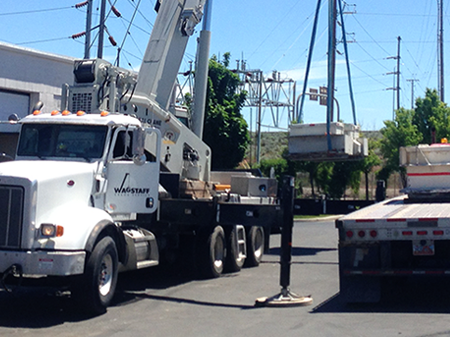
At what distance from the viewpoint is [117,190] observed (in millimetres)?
10383

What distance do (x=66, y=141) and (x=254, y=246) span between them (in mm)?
6428

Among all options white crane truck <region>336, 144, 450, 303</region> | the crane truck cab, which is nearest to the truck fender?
the crane truck cab

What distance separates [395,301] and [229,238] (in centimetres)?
472

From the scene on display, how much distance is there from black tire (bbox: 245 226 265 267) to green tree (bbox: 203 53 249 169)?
1209 cm

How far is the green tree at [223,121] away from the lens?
90.7 ft

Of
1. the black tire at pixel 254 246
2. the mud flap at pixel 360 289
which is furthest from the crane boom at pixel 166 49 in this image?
the mud flap at pixel 360 289

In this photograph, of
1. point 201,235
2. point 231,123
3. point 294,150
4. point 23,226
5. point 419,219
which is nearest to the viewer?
point 23,226

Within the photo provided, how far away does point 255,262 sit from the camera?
15.4m

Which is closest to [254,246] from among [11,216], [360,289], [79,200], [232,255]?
[232,255]

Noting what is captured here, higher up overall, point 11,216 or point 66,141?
point 66,141

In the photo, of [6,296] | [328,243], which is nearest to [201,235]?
[6,296]

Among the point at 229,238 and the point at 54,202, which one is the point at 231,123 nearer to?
the point at 229,238

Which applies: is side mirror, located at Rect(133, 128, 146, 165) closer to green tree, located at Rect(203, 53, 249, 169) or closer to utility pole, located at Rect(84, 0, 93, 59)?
utility pole, located at Rect(84, 0, 93, 59)

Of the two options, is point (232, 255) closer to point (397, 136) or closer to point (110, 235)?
point (110, 235)
